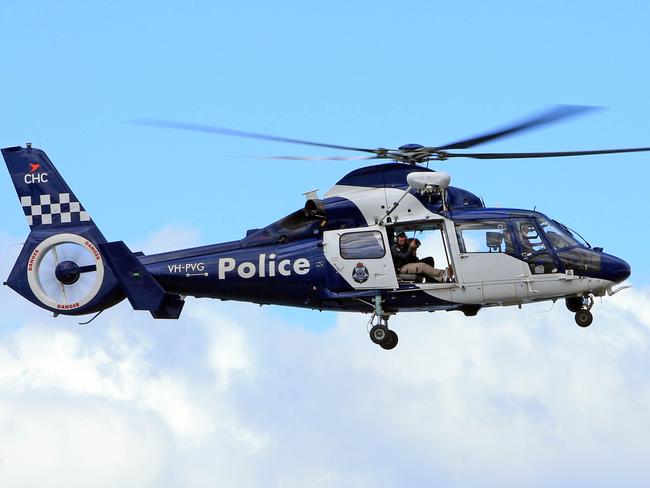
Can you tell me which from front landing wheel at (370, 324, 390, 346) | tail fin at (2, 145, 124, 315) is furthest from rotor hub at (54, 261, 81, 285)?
front landing wheel at (370, 324, 390, 346)

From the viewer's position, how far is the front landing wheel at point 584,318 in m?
23.9

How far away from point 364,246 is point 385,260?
48 centimetres

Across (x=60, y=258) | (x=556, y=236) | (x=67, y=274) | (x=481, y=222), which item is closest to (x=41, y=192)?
(x=60, y=258)

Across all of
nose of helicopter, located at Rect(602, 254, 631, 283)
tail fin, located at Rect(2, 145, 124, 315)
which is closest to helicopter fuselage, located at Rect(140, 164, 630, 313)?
nose of helicopter, located at Rect(602, 254, 631, 283)

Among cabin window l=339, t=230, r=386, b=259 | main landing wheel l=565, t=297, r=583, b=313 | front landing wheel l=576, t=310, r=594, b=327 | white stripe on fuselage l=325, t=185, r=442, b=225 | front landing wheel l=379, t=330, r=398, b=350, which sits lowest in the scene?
front landing wheel l=379, t=330, r=398, b=350

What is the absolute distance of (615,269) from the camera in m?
23.7

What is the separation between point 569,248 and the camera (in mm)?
23812

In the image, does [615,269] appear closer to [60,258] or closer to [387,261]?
[387,261]

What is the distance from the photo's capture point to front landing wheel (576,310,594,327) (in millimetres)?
23922

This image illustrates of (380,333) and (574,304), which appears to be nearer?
(380,333)

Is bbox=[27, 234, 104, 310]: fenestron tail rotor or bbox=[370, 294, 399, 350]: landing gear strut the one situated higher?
bbox=[27, 234, 104, 310]: fenestron tail rotor

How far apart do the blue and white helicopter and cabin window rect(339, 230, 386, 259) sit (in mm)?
19

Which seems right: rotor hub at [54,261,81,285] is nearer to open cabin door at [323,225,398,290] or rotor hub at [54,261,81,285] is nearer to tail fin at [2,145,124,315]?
tail fin at [2,145,124,315]

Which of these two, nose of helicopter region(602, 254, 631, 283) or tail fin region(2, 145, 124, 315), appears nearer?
nose of helicopter region(602, 254, 631, 283)
